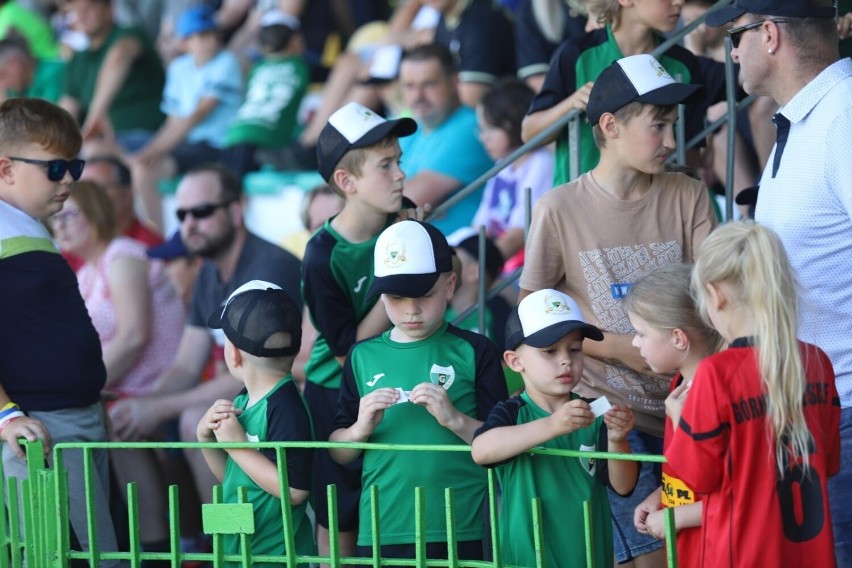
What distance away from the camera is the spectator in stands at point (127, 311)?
6625 millimetres

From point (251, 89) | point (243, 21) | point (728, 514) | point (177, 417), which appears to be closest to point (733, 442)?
point (728, 514)

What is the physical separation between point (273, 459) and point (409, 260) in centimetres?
74

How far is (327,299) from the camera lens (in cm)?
451

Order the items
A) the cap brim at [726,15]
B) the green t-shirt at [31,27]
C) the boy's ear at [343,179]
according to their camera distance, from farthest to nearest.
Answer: the green t-shirt at [31,27] → the boy's ear at [343,179] → the cap brim at [726,15]

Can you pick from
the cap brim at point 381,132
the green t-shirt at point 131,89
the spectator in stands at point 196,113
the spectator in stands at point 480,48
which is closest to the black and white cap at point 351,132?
the cap brim at point 381,132

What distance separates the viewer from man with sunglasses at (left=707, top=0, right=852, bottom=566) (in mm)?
3648

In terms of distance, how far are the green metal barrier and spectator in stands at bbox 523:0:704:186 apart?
1.69 meters

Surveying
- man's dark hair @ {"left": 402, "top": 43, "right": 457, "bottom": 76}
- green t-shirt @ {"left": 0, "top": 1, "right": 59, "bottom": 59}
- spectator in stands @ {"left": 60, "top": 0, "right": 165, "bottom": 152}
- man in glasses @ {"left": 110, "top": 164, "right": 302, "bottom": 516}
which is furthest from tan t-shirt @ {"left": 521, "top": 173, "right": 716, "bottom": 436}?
green t-shirt @ {"left": 0, "top": 1, "right": 59, "bottom": 59}

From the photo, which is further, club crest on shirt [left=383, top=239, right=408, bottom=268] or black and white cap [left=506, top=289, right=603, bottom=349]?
club crest on shirt [left=383, top=239, right=408, bottom=268]

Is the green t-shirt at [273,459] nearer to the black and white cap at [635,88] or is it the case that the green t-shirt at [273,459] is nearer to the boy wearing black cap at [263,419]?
the boy wearing black cap at [263,419]

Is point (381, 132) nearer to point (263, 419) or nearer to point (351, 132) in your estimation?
point (351, 132)

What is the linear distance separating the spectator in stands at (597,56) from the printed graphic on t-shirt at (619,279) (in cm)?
84

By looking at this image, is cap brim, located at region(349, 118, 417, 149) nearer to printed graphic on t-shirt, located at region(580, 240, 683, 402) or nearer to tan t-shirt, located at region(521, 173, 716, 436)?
tan t-shirt, located at region(521, 173, 716, 436)

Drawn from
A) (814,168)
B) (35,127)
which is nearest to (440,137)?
(35,127)
